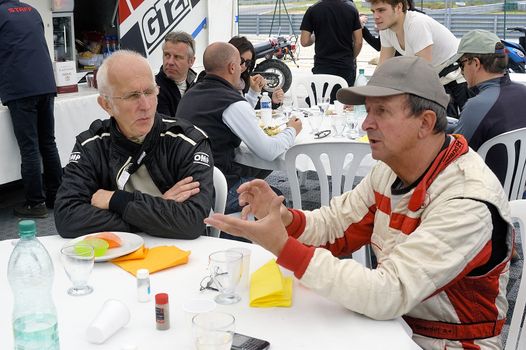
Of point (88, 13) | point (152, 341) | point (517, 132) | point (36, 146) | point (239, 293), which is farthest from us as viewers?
point (88, 13)

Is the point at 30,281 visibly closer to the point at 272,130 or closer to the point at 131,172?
the point at 131,172

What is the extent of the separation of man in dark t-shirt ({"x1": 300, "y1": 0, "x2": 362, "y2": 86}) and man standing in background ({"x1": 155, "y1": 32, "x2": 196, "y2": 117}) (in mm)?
2037

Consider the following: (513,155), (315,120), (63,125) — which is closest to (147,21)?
(63,125)

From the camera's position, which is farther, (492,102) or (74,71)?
(74,71)

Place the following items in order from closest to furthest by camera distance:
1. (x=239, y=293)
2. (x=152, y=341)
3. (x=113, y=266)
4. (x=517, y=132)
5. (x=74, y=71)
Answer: (x=152, y=341) < (x=239, y=293) < (x=113, y=266) < (x=517, y=132) < (x=74, y=71)

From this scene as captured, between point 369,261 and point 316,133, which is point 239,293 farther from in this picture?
point 316,133

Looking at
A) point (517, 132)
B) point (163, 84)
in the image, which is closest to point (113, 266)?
point (517, 132)

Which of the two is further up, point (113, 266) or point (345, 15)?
point (345, 15)

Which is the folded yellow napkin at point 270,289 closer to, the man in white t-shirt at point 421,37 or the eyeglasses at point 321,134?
the eyeglasses at point 321,134

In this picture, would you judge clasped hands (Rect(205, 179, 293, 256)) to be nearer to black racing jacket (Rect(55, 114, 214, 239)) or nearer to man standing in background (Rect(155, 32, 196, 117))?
black racing jacket (Rect(55, 114, 214, 239))

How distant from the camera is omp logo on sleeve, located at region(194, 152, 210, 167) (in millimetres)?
2407

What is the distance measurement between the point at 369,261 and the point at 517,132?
0.98 metres

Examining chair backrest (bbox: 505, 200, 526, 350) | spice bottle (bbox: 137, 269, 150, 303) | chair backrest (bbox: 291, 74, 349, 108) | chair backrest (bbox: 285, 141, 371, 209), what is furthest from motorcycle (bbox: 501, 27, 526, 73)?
spice bottle (bbox: 137, 269, 150, 303)

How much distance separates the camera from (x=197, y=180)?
2361 mm
